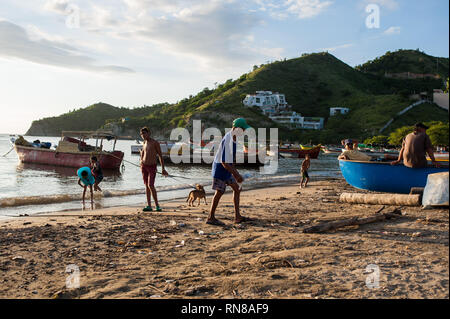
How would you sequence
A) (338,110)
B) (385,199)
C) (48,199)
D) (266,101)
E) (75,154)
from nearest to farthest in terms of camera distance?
1. (385,199)
2. (48,199)
3. (75,154)
4. (338,110)
5. (266,101)

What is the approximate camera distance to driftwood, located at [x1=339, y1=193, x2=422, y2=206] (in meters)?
6.71

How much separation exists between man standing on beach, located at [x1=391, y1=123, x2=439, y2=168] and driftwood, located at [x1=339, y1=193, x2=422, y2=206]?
100cm

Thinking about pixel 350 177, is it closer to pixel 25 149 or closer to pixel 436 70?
pixel 25 149

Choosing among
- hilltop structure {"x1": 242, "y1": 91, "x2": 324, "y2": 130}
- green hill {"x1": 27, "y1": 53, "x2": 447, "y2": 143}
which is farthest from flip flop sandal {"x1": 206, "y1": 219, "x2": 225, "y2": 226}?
hilltop structure {"x1": 242, "y1": 91, "x2": 324, "y2": 130}

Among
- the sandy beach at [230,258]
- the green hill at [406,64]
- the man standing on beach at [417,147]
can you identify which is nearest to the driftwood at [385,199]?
the sandy beach at [230,258]

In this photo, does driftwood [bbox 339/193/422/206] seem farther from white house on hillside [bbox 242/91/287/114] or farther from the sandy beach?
white house on hillside [bbox 242/91/287/114]

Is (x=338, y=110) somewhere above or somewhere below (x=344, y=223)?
above

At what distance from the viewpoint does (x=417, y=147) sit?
24.2ft

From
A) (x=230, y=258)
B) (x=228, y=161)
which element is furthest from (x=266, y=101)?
(x=230, y=258)

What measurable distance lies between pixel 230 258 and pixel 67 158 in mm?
27663

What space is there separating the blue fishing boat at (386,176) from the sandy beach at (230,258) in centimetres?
175

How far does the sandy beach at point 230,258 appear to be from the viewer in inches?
134

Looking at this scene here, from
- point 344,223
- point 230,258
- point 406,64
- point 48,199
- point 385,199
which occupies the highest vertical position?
point 406,64

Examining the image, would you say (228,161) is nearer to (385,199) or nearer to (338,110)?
(385,199)
